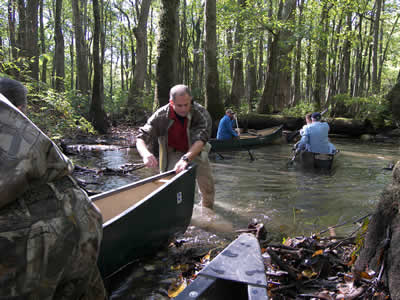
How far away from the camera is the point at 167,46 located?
9.45 meters

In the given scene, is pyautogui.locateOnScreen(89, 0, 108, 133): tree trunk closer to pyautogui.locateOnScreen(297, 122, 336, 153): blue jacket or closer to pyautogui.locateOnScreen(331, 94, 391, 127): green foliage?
pyautogui.locateOnScreen(297, 122, 336, 153): blue jacket

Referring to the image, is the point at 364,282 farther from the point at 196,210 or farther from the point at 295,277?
the point at 196,210

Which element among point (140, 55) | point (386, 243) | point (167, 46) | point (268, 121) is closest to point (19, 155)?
point (386, 243)

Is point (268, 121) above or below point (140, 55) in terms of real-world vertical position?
below

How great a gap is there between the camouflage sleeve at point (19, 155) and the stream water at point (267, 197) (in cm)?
240

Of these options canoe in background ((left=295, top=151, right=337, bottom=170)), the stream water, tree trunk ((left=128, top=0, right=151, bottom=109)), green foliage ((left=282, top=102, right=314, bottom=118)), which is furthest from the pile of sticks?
tree trunk ((left=128, top=0, right=151, bottom=109))

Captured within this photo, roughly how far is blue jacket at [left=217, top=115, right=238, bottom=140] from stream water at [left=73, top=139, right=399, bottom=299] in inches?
28.0

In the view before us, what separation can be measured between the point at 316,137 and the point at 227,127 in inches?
158

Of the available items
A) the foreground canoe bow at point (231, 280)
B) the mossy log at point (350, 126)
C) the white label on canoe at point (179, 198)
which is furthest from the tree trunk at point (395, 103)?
the foreground canoe bow at point (231, 280)

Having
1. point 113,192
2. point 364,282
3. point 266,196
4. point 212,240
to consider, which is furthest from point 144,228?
point 266,196

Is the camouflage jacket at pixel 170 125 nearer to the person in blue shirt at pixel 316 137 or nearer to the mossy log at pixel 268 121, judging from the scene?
the person in blue shirt at pixel 316 137

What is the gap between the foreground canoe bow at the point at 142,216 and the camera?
3.17 meters

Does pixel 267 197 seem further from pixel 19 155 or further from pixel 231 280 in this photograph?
pixel 19 155

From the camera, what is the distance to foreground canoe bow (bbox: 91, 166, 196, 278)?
3.17 meters
